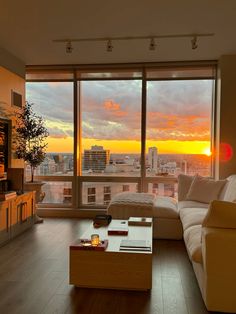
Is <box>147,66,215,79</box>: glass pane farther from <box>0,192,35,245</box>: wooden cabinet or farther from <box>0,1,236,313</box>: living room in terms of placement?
<box>0,192,35,245</box>: wooden cabinet

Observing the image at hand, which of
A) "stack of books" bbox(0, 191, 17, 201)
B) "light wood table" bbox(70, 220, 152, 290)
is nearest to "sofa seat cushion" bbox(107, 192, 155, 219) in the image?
"stack of books" bbox(0, 191, 17, 201)

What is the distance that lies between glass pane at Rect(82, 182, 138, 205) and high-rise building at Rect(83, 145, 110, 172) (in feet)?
1.07

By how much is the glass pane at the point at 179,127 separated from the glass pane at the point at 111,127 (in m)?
0.28

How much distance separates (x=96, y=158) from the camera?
575 cm

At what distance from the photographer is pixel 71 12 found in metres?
3.43

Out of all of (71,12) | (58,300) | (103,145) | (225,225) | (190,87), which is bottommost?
(58,300)

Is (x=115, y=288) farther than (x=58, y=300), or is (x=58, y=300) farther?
(x=115, y=288)

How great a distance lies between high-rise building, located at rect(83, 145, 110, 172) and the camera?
226 inches

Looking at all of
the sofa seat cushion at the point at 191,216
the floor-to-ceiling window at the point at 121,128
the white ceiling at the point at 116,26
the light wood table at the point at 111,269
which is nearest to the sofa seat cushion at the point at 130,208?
the sofa seat cushion at the point at 191,216

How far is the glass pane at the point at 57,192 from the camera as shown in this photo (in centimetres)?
579

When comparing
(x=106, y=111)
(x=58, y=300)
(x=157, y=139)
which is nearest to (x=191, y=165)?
(x=157, y=139)

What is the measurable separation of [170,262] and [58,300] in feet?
4.64

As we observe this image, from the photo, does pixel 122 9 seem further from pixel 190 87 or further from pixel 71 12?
pixel 190 87

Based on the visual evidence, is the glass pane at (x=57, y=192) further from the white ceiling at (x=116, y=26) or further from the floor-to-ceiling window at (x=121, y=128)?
the white ceiling at (x=116, y=26)
